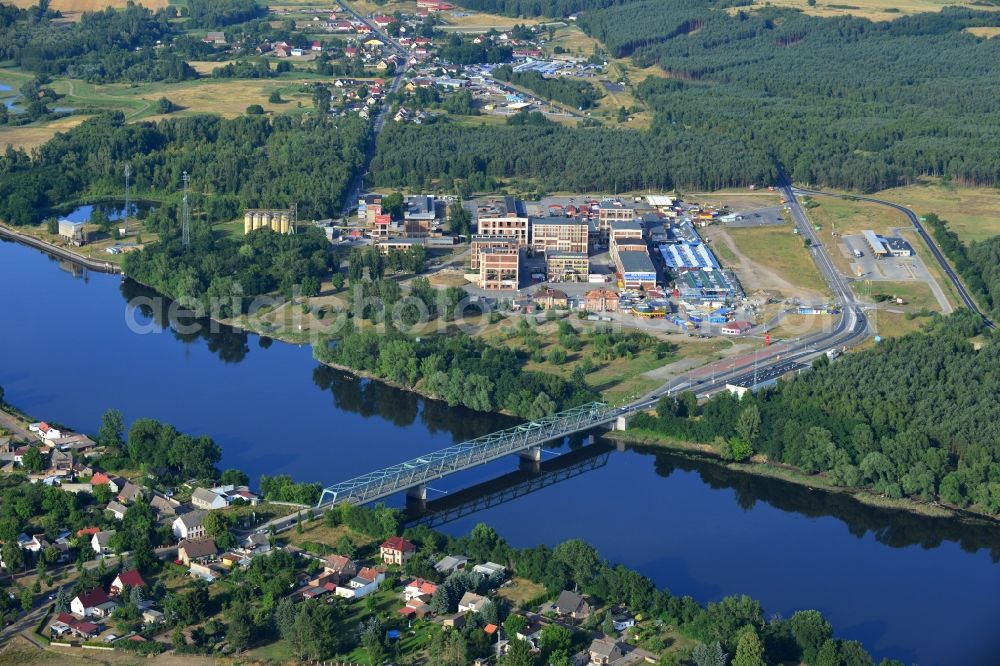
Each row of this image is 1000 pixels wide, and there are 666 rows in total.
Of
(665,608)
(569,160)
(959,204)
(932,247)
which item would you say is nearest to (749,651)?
(665,608)

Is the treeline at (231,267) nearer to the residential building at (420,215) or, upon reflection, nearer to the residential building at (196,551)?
the residential building at (420,215)

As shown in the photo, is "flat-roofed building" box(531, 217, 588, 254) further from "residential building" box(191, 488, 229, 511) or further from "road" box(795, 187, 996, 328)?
"residential building" box(191, 488, 229, 511)

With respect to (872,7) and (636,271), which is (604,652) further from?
(872,7)

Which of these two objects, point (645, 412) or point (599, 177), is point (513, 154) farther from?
point (645, 412)

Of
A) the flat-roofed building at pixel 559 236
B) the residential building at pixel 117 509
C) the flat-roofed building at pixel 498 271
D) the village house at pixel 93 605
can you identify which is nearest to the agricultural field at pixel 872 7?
the flat-roofed building at pixel 559 236

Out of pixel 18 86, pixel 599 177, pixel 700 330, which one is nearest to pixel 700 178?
pixel 599 177

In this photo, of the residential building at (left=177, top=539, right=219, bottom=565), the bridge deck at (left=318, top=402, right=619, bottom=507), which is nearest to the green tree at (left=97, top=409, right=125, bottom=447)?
the bridge deck at (left=318, top=402, right=619, bottom=507)
